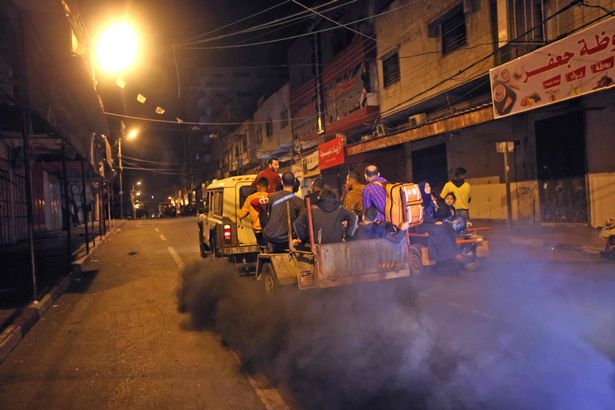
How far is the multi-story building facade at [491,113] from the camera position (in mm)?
12906

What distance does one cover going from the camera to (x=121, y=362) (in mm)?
5160

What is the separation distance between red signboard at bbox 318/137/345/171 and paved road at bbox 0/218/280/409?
44.6 feet

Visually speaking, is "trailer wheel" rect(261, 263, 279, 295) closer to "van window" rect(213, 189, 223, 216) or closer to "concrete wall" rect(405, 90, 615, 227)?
"van window" rect(213, 189, 223, 216)

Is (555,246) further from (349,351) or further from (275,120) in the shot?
(275,120)

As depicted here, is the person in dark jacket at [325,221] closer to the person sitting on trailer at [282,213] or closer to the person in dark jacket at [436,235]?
the person sitting on trailer at [282,213]

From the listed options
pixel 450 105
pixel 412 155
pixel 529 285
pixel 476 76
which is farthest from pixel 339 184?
pixel 529 285

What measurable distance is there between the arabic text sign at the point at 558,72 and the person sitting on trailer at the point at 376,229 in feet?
23.2

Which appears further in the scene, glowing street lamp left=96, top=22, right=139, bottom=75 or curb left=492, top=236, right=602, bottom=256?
glowing street lamp left=96, top=22, right=139, bottom=75

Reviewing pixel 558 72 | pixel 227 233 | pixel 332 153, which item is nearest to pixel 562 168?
pixel 558 72

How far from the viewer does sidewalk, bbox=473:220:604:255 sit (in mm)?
10898

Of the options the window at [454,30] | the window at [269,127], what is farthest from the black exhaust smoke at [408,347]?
the window at [269,127]

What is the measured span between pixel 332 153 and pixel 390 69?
4642 mm

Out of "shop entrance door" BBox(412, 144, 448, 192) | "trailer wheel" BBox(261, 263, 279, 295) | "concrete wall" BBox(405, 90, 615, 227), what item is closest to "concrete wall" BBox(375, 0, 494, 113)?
"concrete wall" BBox(405, 90, 615, 227)

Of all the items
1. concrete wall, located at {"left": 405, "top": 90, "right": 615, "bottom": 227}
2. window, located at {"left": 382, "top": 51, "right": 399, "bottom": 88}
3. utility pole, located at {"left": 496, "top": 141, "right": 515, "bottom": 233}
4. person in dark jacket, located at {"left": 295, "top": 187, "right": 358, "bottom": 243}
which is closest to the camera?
person in dark jacket, located at {"left": 295, "top": 187, "right": 358, "bottom": 243}
